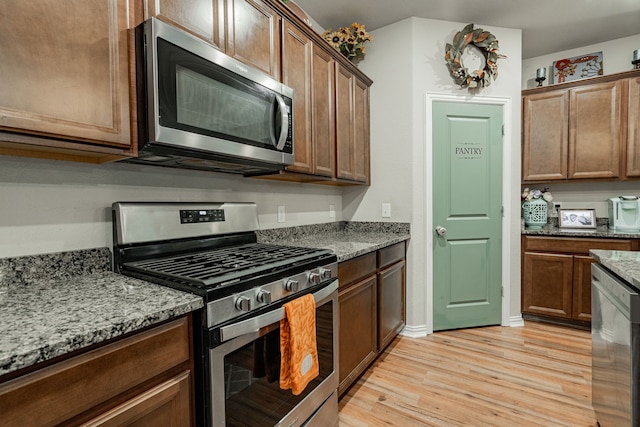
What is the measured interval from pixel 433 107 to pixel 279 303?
228 cm

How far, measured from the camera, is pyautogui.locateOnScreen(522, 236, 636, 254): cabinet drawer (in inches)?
105

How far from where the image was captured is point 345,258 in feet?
5.73

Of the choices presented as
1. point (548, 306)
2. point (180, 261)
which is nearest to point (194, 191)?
point (180, 261)

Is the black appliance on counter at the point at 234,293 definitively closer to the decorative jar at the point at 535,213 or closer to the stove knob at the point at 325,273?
the stove knob at the point at 325,273

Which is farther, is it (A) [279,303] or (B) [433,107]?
(B) [433,107]

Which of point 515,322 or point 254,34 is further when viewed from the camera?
point 515,322

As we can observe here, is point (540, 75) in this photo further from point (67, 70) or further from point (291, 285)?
point (67, 70)

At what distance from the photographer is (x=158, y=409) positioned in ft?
2.83

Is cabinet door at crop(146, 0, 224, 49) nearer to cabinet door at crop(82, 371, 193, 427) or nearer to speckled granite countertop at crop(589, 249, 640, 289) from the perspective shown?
cabinet door at crop(82, 371, 193, 427)

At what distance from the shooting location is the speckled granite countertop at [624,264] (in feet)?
3.77

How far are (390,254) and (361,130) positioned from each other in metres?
1.08

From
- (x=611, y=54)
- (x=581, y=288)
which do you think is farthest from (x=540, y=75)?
(x=581, y=288)

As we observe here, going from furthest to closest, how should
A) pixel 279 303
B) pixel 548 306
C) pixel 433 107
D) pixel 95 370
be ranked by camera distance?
pixel 548 306 → pixel 433 107 → pixel 279 303 → pixel 95 370

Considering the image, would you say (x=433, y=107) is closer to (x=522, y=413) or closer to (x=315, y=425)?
(x=522, y=413)
